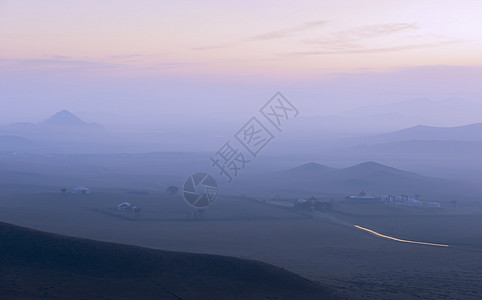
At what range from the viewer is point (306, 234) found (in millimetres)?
59656

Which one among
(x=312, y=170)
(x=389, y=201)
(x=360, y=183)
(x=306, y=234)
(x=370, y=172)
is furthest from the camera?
(x=312, y=170)

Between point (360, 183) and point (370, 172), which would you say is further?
point (370, 172)

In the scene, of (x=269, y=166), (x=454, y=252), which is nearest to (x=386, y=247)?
(x=454, y=252)

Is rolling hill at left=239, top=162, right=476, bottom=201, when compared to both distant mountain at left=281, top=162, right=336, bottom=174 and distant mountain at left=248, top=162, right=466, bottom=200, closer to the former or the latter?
distant mountain at left=248, top=162, right=466, bottom=200

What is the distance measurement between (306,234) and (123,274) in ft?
99.7

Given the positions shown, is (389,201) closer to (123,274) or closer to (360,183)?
(360,183)

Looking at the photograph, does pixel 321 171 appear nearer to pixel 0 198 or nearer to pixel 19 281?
pixel 0 198

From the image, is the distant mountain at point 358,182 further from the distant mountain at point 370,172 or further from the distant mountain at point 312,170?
the distant mountain at point 312,170

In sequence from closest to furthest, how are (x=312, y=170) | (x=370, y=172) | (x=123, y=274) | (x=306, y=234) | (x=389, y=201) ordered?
(x=123, y=274)
(x=306, y=234)
(x=389, y=201)
(x=370, y=172)
(x=312, y=170)

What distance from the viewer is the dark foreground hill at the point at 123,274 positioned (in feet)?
97.7

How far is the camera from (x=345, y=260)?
46656 mm

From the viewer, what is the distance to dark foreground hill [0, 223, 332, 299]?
29766mm

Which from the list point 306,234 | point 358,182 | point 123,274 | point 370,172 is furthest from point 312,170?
point 123,274

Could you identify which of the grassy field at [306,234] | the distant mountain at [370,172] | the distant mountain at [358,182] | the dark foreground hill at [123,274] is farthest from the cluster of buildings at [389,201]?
the dark foreground hill at [123,274]
